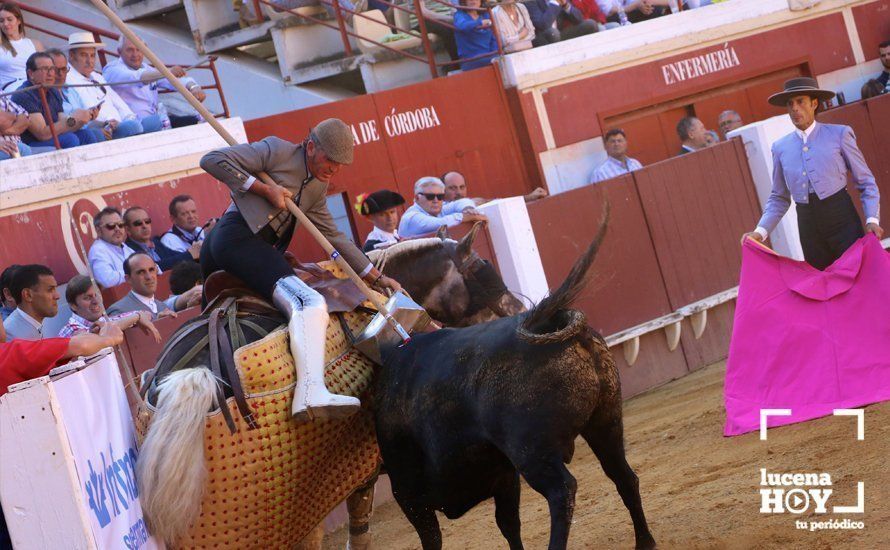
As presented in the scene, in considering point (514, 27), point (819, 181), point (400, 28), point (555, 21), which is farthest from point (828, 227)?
point (400, 28)

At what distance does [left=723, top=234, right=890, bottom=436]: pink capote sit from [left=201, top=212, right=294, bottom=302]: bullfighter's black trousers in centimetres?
254

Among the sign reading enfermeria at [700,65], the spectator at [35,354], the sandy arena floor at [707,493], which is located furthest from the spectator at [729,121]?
the spectator at [35,354]

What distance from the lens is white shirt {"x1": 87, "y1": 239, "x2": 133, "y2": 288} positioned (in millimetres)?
7477

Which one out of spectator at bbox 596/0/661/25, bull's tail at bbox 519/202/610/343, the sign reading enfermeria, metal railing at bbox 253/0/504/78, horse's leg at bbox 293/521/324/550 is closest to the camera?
bull's tail at bbox 519/202/610/343

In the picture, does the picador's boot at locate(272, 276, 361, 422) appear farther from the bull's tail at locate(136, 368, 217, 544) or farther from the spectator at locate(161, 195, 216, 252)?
the spectator at locate(161, 195, 216, 252)

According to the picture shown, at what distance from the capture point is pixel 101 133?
8789 mm

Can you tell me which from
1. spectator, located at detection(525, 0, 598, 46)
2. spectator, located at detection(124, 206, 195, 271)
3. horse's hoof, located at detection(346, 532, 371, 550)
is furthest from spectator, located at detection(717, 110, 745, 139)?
horse's hoof, located at detection(346, 532, 371, 550)

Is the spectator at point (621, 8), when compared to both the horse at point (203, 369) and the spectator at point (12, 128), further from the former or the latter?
the horse at point (203, 369)

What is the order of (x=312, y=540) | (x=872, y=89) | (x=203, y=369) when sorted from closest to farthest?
(x=203, y=369) < (x=312, y=540) < (x=872, y=89)

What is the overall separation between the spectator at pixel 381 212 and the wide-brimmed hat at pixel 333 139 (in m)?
2.12

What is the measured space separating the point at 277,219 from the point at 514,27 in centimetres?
685

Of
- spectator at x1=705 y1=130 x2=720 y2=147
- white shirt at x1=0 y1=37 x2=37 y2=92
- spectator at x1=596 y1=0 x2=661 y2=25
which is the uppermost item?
white shirt at x1=0 y1=37 x2=37 y2=92

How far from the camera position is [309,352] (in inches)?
178

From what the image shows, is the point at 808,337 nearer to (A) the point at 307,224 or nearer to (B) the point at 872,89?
(A) the point at 307,224
